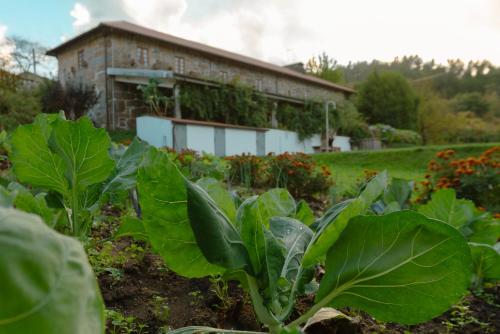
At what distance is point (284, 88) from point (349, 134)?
548 cm

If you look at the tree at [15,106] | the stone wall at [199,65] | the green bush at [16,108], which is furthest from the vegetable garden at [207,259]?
the stone wall at [199,65]

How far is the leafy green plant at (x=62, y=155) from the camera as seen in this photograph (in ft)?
3.73

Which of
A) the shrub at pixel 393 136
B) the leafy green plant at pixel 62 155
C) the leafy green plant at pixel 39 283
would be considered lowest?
the leafy green plant at pixel 39 283

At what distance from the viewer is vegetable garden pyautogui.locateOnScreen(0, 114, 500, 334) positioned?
0.28m

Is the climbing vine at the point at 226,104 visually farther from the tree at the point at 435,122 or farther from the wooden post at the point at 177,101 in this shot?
the tree at the point at 435,122

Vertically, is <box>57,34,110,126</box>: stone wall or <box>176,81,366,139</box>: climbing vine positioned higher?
<box>57,34,110,126</box>: stone wall

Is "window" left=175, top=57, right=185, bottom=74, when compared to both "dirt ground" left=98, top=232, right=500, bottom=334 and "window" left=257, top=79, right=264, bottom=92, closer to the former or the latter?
"window" left=257, top=79, right=264, bottom=92

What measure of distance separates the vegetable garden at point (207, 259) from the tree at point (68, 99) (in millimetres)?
16262

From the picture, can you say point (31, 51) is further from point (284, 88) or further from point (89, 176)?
point (89, 176)

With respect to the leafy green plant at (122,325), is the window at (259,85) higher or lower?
higher

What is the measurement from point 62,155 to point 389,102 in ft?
116

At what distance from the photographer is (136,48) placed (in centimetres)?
1850

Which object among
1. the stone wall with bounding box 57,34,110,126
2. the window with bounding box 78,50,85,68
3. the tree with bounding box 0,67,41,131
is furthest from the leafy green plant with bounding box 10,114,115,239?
the window with bounding box 78,50,85,68

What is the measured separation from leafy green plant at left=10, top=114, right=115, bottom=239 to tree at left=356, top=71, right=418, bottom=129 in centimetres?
3413
